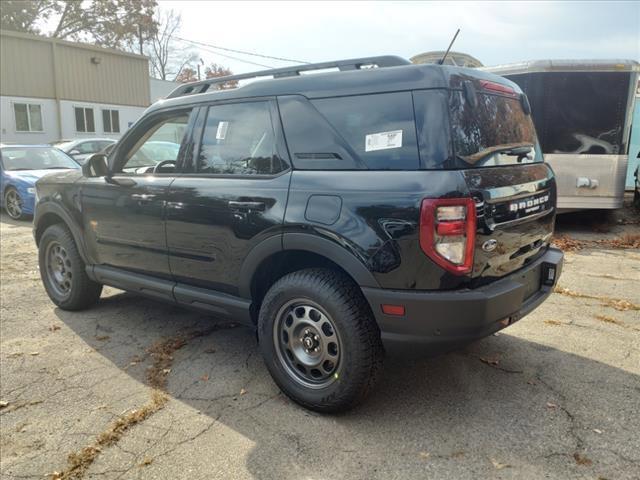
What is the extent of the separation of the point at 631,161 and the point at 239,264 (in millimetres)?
10962

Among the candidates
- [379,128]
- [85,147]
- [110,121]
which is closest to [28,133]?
[110,121]

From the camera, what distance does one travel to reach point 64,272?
5.00 metres

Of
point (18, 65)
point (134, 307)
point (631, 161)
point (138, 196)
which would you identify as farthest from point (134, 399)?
point (18, 65)

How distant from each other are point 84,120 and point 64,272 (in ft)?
72.6

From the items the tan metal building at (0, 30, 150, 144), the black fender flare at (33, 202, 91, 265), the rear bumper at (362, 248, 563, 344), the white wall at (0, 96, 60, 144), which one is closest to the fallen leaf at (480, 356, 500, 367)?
the rear bumper at (362, 248, 563, 344)

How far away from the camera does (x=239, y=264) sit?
3.35 m

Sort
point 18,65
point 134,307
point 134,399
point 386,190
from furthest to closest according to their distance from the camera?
point 18,65
point 134,307
point 134,399
point 386,190

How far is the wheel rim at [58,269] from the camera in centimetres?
494

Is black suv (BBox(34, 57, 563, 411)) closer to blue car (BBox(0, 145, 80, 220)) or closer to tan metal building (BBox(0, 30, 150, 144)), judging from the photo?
blue car (BBox(0, 145, 80, 220))

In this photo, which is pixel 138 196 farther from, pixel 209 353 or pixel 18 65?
pixel 18 65

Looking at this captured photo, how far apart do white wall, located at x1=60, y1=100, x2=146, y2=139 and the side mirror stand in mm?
19242

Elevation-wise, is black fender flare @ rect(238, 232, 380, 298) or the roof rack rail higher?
the roof rack rail

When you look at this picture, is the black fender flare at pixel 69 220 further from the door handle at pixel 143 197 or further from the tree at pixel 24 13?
the tree at pixel 24 13

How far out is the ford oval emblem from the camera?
265 centimetres
